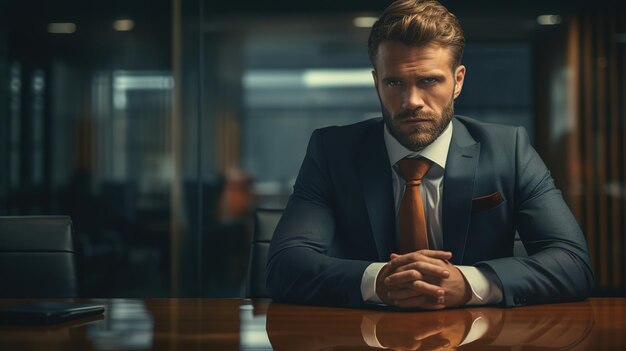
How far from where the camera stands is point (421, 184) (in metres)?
1.98

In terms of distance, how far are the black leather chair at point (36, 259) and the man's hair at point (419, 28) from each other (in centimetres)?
97

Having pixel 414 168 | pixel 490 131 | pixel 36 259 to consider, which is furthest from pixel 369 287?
pixel 36 259

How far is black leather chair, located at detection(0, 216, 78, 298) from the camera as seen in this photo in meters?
2.02

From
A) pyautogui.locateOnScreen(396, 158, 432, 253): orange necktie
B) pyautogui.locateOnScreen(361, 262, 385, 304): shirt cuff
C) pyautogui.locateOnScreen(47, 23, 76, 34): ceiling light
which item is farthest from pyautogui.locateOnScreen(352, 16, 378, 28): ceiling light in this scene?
pyautogui.locateOnScreen(361, 262, 385, 304): shirt cuff

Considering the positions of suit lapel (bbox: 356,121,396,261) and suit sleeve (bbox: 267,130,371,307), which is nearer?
suit sleeve (bbox: 267,130,371,307)

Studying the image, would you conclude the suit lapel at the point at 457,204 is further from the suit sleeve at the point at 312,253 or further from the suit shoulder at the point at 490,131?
the suit sleeve at the point at 312,253

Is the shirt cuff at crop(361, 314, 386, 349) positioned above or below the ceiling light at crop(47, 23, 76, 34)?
below

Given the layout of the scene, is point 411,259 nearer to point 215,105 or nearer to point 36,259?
point 36,259

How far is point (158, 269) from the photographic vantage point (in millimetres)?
5227

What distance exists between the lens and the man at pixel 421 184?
1.88 m

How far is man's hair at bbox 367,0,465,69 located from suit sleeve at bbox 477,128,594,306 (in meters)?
0.32

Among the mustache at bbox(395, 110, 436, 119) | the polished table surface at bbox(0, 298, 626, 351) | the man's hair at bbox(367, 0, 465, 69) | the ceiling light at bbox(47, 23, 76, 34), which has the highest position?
the ceiling light at bbox(47, 23, 76, 34)

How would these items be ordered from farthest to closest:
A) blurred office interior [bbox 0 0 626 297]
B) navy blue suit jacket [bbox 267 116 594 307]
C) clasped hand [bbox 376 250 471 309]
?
blurred office interior [bbox 0 0 626 297] < navy blue suit jacket [bbox 267 116 594 307] < clasped hand [bbox 376 250 471 309]

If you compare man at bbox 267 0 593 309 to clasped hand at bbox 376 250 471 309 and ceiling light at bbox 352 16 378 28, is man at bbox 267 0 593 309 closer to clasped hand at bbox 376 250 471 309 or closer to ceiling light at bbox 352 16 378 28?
clasped hand at bbox 376 250 471 309
